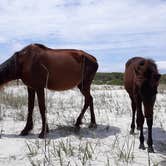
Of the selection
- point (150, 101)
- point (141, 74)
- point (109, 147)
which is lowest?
point (109, 147)

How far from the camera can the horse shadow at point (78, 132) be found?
27.2 feet

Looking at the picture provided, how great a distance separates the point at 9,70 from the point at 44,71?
75 centimetres

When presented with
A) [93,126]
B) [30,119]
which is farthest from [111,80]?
[30,119]

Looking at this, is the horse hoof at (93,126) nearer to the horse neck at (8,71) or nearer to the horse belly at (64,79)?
the horse belly at (64,79)

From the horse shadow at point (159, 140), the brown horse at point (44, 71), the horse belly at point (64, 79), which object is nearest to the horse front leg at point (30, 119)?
the brown horse at point (44, 71)

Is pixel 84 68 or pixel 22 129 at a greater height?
pixel 84 68

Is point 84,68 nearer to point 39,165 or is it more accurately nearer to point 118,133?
point 118,133

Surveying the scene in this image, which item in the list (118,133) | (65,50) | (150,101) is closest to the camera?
(150,101)

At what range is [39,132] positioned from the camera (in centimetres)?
882

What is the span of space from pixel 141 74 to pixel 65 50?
2.72 metres

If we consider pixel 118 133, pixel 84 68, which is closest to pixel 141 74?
pixel 118 133

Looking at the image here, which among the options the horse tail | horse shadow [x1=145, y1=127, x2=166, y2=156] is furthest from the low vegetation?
the horse tail

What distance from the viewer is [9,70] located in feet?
28.7

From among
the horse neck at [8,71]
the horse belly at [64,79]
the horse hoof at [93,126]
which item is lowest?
the horse hoof at [93,126]
